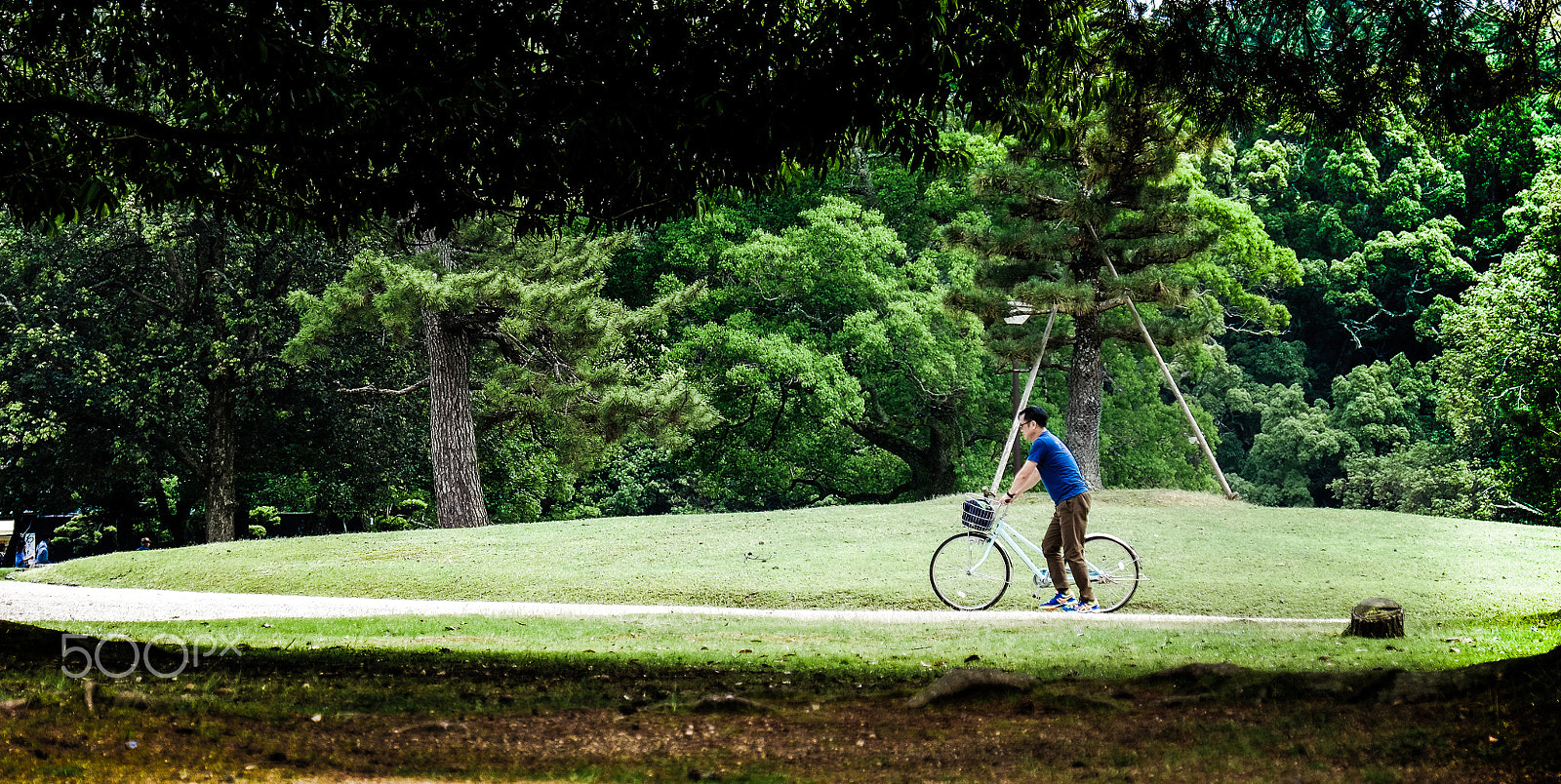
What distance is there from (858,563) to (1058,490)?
218 inches

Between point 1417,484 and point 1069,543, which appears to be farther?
point 1417,484

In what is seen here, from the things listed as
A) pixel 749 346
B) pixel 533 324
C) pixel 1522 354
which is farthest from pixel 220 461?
pixel 1522 354

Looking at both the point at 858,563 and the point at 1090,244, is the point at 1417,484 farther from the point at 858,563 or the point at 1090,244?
the point at 858,563

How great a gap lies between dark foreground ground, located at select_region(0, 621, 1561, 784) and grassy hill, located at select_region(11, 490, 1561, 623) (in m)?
6.08

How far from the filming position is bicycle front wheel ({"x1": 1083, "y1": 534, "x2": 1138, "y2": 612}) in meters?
10.7

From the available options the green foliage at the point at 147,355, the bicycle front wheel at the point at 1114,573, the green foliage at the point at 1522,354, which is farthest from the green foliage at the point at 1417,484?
the green foliage at the point at 147,355

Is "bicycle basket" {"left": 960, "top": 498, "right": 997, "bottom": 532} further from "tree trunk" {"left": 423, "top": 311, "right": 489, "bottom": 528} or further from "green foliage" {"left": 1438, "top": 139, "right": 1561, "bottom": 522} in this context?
"green foliage" {"left": 1438, "top": 139, "right": 1561, "bottom": 522}

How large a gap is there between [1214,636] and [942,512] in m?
11.0

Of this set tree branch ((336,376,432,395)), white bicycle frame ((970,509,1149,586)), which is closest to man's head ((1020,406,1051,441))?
white bicycle frame ((970,509,1149,586))

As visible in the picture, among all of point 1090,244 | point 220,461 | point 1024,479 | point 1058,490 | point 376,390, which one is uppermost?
point 1090,244

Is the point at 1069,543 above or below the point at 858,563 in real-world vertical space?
above

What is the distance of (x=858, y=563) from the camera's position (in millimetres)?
14836

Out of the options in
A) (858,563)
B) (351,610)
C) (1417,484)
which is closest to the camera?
(351,610)

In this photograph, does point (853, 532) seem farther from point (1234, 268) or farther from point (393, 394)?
point (1234, 268)
